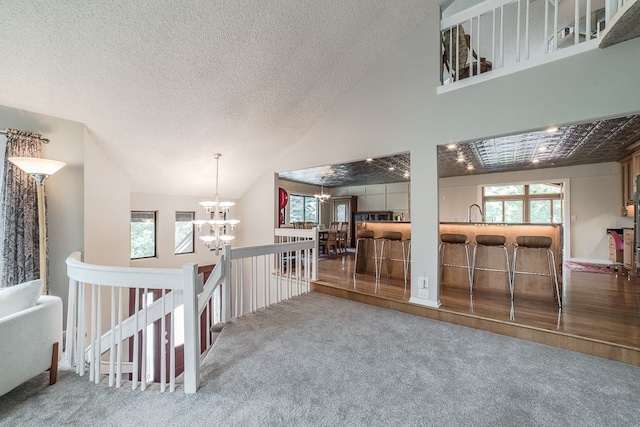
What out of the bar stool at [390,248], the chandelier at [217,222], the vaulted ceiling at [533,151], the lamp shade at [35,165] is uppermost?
the vaulted ceiling at [533,151]

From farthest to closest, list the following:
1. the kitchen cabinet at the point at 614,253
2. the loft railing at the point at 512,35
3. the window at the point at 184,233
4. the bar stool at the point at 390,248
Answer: the window at the point at 184,233 < the kitchen cabinet at the point at 614,253 < the bar stool at the point at 390,248 < the loft railing at the point at 512,35

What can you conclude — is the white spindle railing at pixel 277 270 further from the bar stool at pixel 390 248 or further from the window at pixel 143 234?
the window at pixel 143 234

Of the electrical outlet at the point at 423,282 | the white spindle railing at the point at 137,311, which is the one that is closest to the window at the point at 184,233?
the white spindle railing at the point at 137,311

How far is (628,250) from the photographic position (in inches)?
202

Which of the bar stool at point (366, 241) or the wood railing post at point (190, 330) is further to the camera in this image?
the bar stool at point (366, 241)

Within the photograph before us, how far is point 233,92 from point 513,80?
3.47 meters

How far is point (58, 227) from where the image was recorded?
3.40m

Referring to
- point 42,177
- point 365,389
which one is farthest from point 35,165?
point 365,389

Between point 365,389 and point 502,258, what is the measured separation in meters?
3.32

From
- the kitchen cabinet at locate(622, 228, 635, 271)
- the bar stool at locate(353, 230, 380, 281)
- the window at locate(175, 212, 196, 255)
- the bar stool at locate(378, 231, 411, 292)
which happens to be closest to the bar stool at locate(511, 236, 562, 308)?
the bar stool at locate(378, 231, 411, 292)

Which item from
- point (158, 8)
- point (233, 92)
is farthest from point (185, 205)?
point (158, 8)

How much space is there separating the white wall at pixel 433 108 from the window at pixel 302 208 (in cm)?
473

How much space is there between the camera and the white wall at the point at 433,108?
103 inches

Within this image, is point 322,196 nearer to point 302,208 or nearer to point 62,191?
point 302,208
